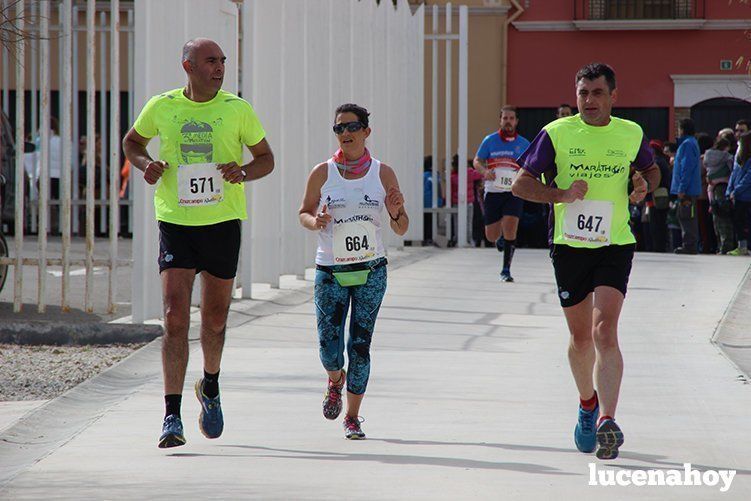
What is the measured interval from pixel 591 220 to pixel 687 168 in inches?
562

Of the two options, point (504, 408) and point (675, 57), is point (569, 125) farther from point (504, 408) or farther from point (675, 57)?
point (675, 57)

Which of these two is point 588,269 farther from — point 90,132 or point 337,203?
point 90,132

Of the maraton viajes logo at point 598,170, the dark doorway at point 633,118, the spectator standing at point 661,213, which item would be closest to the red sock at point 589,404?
the maraton viajes logo at point 598,170

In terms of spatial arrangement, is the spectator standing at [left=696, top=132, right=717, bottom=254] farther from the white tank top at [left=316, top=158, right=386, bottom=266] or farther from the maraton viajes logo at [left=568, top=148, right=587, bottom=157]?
the maraton viajes logo at [left=568, top=148, right=587, bottom=157]

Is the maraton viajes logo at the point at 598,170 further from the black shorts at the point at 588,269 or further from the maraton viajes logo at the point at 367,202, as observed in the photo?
the maraton viajes logo at the point at 367,202

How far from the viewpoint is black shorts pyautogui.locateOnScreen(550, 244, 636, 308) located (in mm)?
7052

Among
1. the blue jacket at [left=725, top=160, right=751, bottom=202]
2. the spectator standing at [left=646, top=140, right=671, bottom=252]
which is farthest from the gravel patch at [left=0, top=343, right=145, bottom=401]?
the spectator standing at [left=646, top=140, right=671, bottom=252]

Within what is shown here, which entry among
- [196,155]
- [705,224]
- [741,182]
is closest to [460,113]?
[741,182]

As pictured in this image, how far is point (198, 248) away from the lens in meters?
7.32

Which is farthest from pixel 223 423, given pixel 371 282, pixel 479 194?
pixel 479 194

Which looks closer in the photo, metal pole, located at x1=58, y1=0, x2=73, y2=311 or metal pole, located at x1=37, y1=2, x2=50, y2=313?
metal pole, located at x1=58, y1=0, x2=73, y2=311

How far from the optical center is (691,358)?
34.4 ft

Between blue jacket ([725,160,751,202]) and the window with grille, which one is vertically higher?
the window with grille
